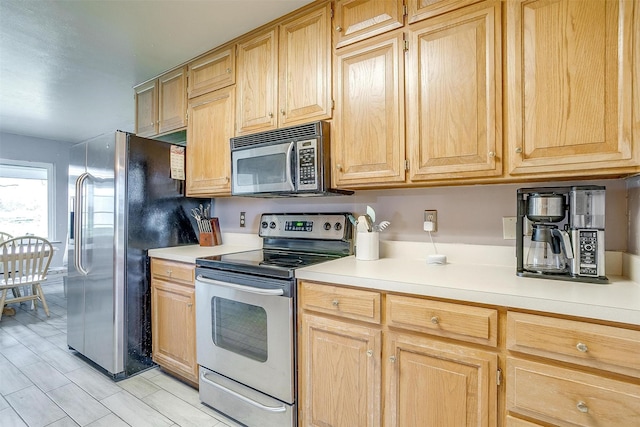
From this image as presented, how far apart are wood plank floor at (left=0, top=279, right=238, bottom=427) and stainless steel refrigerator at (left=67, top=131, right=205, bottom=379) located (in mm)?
133

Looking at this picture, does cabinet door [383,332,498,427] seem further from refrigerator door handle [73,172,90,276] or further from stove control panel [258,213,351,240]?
refrigerator door handle [73,172,90,276]

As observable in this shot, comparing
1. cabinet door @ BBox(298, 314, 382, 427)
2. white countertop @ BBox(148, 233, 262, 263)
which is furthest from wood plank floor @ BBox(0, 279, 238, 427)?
white countertop @ BBox(148, 233, 262, 263)

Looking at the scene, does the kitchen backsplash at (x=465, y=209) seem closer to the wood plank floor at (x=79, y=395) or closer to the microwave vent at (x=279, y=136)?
the microwave vent at (x=279, y=136)

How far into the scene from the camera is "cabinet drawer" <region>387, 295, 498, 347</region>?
1.09m

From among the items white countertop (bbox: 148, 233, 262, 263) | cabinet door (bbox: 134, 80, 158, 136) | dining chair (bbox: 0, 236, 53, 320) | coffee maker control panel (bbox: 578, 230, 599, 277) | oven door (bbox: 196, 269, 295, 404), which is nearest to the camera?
coffee maker control panel (bbox: 578, 230, 599, 277)

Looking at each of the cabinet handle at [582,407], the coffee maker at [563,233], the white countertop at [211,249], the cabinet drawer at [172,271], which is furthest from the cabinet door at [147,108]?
the cabinet handle at [582,407]

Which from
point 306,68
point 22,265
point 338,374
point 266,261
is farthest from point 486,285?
point 22,265

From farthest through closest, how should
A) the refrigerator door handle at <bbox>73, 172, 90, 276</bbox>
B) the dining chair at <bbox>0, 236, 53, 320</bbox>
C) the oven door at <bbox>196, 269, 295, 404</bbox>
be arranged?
the dining chair at <bbox>0, 236, 53, 320</bbox>, the refrigerator door handle at <bbox>73, 172, 90, 276</bbox>, the oven door at <bbox>196, 269, 295, 404</bbox>

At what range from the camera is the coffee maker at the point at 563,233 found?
3.97 ft

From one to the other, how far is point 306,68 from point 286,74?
0.46ft

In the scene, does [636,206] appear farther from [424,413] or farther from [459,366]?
[424,413]

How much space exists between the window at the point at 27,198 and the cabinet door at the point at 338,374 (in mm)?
5459

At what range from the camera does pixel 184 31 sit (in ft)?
6.68

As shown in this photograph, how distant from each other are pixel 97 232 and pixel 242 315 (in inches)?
52.6
